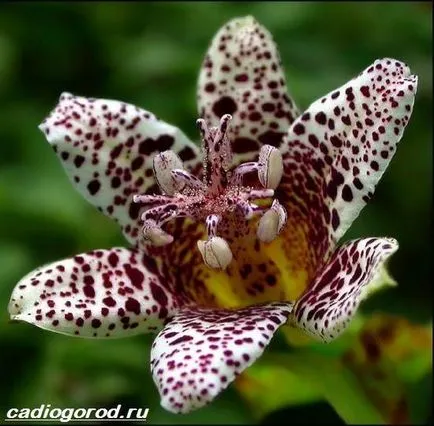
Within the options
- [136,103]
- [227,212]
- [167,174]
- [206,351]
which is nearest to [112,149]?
[167,174]

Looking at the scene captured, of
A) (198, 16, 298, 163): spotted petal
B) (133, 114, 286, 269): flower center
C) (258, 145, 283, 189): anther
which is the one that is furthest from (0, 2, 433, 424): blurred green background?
(258, 145, 283, 189): anther

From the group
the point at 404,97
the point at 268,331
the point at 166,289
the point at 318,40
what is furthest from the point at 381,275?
the point at 318,40

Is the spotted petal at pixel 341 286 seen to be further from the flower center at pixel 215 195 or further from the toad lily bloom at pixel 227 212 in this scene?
the flower center at pixel 215 195

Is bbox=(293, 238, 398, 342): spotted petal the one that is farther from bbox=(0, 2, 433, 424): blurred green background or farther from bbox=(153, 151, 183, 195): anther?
bbox=(0, 2, 433, 424): blurred green background

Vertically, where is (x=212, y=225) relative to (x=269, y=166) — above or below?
below

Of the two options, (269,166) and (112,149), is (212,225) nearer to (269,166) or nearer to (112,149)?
(269,166)
